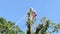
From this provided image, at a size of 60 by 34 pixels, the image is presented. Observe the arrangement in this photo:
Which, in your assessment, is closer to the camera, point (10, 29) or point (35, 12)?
point (35, 12)

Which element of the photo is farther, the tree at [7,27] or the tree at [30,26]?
the tree at [7,27]

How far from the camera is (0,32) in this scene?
22.6m

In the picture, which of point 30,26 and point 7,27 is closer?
point 30,26

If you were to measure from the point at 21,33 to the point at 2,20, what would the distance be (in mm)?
2153

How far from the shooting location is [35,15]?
13.9 metres

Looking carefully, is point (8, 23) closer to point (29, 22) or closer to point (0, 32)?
point (0, 32)

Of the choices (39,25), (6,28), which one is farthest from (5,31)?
(39,25)

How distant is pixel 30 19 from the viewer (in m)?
13.9

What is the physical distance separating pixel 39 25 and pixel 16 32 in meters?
8.72

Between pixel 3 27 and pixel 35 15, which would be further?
pixel 3 27

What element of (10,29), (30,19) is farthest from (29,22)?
(10,29)

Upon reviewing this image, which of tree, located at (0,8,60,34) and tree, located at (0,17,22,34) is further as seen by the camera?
tree, located at (0,17,22,34)

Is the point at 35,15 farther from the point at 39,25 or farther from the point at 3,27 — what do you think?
the point at 3,27

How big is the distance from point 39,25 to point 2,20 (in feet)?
29.4
